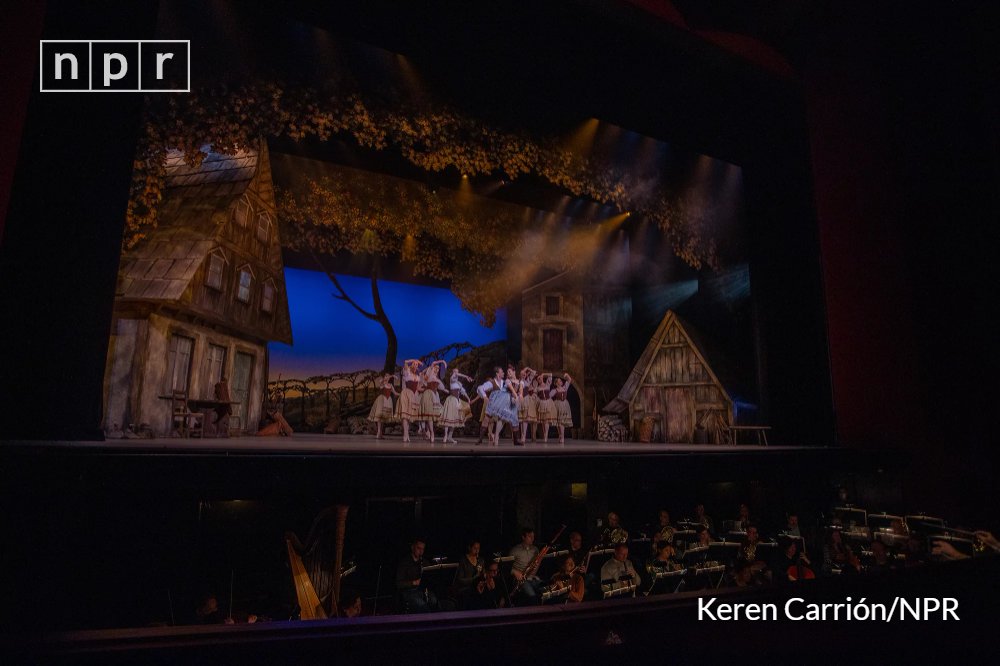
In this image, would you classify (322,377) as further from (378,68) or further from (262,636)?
(262,636)

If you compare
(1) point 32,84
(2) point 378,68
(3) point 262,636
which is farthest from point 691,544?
(1) point 32,84

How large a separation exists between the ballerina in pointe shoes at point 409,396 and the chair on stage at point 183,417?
3065mm

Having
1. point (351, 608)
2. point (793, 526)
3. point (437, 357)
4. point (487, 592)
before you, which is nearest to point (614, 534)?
point (487, 592)

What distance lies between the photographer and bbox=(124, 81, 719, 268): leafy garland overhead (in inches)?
288

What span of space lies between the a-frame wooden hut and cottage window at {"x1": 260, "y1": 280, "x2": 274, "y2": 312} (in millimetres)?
8394

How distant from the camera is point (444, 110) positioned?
8695 millimetres

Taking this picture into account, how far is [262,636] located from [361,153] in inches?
364

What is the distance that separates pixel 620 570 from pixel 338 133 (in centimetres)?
798

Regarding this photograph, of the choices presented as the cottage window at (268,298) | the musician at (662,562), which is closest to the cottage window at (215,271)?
the cottage window at (268,298)

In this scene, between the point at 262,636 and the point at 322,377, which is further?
the point at 322,377

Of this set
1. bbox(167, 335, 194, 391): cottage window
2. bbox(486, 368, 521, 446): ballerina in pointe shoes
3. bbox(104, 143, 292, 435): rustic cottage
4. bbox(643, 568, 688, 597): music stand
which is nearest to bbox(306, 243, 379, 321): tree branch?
bbox(104, 143, 292, 435): rustic cottage

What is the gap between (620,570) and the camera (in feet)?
19.7

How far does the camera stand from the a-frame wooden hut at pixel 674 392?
11.4 metres

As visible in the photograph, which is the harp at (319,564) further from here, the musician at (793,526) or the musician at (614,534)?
the musician at (793,526)
